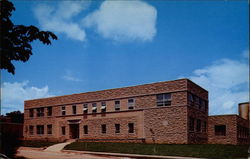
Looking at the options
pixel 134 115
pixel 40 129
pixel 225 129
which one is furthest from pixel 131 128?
pixel 40 129

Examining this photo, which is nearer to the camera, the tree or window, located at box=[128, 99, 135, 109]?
the tree

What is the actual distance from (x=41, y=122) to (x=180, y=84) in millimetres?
23504

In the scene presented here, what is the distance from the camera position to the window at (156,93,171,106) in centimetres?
2948

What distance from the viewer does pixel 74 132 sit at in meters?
37.6

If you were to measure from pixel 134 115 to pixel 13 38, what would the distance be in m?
23.5

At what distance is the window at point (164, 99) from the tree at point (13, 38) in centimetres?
2174

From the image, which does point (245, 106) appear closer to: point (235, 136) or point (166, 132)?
point (235, 136)

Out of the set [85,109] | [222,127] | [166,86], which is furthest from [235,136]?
[85,109]

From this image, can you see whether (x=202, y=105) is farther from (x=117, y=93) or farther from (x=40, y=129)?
(x=40, y=129)

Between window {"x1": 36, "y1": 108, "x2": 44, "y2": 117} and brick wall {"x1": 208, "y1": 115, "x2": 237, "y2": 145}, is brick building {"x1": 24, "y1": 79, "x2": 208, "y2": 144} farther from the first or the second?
window {"x1": 36, "y1": 108, "x2": 44, "y2": 117}

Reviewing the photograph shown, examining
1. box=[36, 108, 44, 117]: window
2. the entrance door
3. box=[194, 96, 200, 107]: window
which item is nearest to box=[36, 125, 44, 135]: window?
box=[36, 108, 44, 117]: window

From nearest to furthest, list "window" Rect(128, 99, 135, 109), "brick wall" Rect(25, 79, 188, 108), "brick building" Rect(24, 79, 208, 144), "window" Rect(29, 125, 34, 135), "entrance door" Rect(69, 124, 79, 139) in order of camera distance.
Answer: "brick building" Rect(24, 79, 208, 144)
"brick wall" Rect(25, 79, 188, 108)
"window" Rect(128, 99, 135, 109)
"entrance door" Rect(69, 124, 79, 139)
"window" Rect(29, 125, 34, 135)

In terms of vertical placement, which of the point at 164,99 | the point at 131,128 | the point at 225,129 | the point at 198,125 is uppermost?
the point at 164,99

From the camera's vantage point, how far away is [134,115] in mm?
31547
